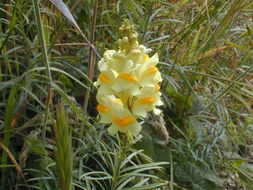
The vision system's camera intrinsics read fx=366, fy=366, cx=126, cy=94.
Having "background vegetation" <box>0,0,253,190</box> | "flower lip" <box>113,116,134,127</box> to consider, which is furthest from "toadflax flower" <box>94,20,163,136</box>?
"background vegetation" <box>0,0,253,190</box>

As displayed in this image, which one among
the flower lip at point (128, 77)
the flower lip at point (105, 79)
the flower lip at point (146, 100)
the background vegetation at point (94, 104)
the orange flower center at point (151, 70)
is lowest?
the background vegetation at point (94, 104)

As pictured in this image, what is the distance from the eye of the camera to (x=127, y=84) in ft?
3.39

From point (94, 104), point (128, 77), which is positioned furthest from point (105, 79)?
point (94, 104)

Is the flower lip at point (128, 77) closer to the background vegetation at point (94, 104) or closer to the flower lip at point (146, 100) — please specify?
the flower lip at point (146, 100)

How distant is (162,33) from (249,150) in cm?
95

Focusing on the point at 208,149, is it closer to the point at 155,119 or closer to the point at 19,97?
the point at 155,119

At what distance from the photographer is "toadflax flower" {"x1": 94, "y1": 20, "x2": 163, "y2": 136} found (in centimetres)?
104

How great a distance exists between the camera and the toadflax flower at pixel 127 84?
3.42 ft

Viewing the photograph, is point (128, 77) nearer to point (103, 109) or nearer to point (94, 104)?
point (103, 109)

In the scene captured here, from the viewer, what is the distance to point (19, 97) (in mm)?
1494

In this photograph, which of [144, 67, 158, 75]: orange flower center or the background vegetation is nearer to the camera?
[144, 67, 158, 75]: orange flower center

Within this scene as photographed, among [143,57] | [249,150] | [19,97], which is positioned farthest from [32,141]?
[249,150]

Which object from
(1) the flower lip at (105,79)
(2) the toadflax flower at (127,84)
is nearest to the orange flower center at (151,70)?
(2) the toadflax flower at (127,84)

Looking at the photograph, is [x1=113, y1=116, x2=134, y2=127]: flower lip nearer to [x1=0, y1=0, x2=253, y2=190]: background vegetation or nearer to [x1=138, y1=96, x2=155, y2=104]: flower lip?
[x1=138, y1=96, x2=155, y2=104]: flower lip
